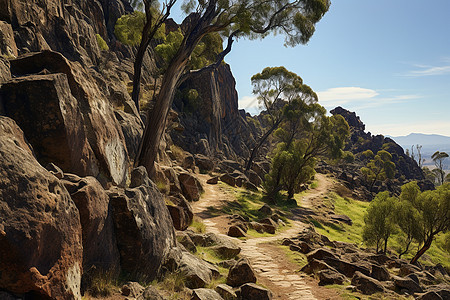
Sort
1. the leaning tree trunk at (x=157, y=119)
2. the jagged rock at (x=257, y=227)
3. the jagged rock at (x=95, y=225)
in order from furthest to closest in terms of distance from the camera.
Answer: the jagged rock at (x=257, y=227) < the leaning tree trunk at (x=157, y=119) < the jagged rock at (x=95, y=225)

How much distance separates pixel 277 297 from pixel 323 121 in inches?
1438

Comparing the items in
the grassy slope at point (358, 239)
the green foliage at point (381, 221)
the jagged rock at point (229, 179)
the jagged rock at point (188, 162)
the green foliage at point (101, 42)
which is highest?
the green foliage at point (101, 42)

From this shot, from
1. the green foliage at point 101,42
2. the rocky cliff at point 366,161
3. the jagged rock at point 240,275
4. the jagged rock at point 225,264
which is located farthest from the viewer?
the rocky cliff at point 366,161

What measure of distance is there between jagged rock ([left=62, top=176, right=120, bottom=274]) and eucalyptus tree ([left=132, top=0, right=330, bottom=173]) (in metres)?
7.69

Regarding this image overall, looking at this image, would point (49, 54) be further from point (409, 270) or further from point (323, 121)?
point (323, 121)

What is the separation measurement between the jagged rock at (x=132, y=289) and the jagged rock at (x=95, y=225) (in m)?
0.38

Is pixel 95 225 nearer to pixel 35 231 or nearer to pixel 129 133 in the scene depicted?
pixel 35 231

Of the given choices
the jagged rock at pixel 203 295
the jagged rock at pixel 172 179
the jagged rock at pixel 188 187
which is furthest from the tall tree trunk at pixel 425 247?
the jagged rock at pixel 203 295

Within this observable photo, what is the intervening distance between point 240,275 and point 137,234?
3.88 meters

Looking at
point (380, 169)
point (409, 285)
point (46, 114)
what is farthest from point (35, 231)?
point (380, 169)

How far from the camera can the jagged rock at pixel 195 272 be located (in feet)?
23.3

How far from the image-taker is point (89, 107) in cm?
827

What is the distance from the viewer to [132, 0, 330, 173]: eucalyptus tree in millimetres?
13672

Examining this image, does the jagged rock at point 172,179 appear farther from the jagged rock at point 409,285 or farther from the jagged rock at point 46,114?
the jagged rock at point 409,285
